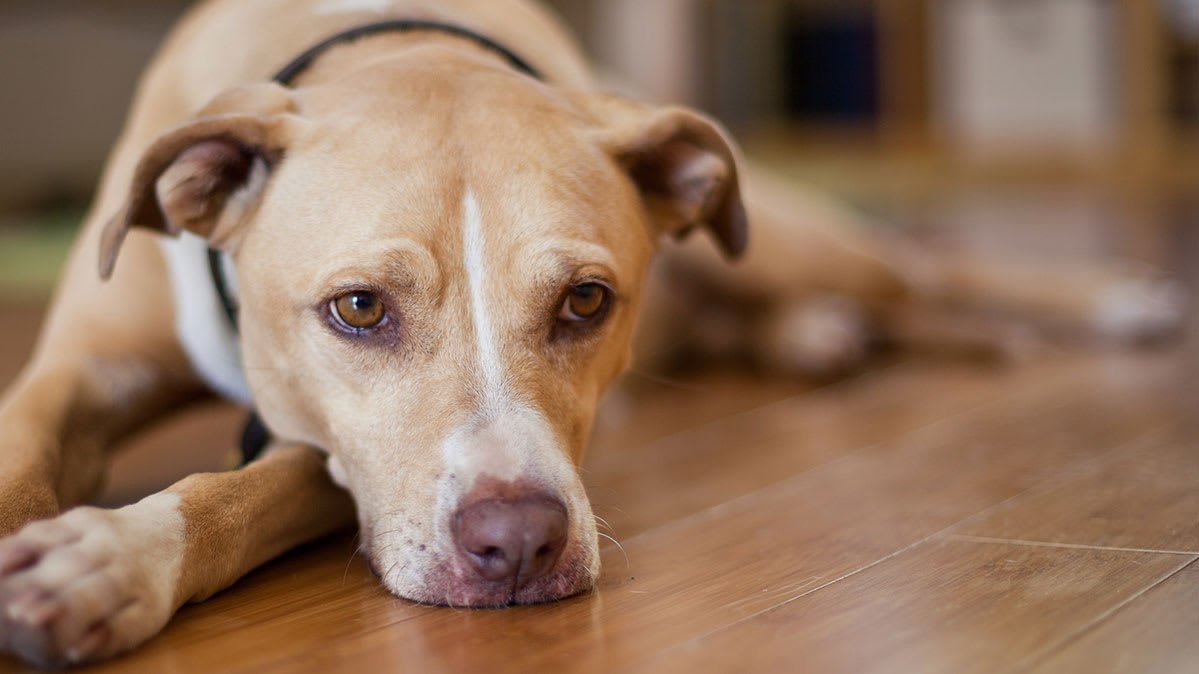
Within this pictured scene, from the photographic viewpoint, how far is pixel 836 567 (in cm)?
165

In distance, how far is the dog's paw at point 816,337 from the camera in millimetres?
3480

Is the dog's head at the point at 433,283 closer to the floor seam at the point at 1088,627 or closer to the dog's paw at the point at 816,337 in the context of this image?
the floor seam at the point at 1088,627

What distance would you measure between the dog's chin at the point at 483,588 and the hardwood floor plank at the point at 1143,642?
0.55m

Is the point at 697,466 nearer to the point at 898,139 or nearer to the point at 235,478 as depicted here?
the point at 235,478

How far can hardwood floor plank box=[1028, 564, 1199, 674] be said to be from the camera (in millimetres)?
1230

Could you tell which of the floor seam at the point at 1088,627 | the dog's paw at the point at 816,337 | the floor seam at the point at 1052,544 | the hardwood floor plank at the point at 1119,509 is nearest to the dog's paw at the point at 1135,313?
the dog's paw at the point at 816,337

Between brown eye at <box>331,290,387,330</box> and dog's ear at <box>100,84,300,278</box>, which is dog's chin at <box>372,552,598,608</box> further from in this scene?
dog's ear at <box>100,84,300,278</box>

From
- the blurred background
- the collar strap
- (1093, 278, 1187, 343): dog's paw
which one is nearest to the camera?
the collar strap

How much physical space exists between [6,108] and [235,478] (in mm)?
6290

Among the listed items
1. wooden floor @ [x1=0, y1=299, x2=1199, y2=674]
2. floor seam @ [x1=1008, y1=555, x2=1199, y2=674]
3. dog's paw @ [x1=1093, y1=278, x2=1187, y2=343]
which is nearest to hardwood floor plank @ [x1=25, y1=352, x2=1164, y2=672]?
wooden floor @ [x1=0, y1=299, x2=1199, y2=674]

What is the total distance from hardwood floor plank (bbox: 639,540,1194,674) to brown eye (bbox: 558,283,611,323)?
52 cm

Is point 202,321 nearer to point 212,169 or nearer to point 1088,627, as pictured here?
point 212,169

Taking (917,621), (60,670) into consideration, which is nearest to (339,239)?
(60,670)

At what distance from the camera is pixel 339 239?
1686 millimetres
